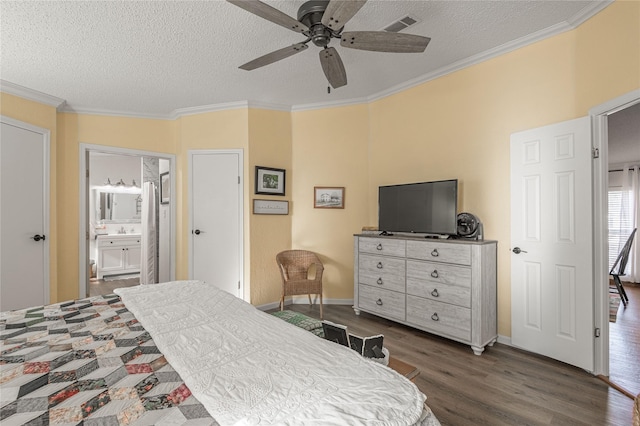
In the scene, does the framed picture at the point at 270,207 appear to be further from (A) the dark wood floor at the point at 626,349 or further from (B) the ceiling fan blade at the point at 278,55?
(A) the dark wood floor at the point at 626,349

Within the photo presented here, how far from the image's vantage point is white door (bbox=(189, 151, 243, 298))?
4.04m

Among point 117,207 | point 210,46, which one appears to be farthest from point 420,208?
point 117,207

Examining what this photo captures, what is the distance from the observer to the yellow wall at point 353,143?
8.76 ft

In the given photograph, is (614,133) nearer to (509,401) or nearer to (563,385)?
(563,385)

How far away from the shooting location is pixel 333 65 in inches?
86.8

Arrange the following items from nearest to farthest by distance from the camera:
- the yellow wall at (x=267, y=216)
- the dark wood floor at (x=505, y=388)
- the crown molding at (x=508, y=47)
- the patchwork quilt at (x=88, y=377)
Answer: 1. the patchwork quilt at (x=88, y=377)
2. the dark wood floor at (x=505, y=388)
3. the crown molding at (x=508, y=47)
4. the yellow wall at (x=267, y=216)

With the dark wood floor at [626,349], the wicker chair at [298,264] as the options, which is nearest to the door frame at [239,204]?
the wicker chair at [298,264]

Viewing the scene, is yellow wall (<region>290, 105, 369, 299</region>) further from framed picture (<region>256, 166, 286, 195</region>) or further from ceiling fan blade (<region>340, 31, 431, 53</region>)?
ceiling fan blade (<region>340, 31, 431, 53</region>)

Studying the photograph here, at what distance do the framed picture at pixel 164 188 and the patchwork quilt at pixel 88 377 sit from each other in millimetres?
3266

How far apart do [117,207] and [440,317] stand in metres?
6.46

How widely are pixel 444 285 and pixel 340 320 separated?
4.19ft

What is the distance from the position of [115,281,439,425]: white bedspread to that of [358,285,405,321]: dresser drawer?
1987 millimetres

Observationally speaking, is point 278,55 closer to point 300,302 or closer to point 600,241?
point 600,241

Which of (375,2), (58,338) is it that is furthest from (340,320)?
(375,2)
